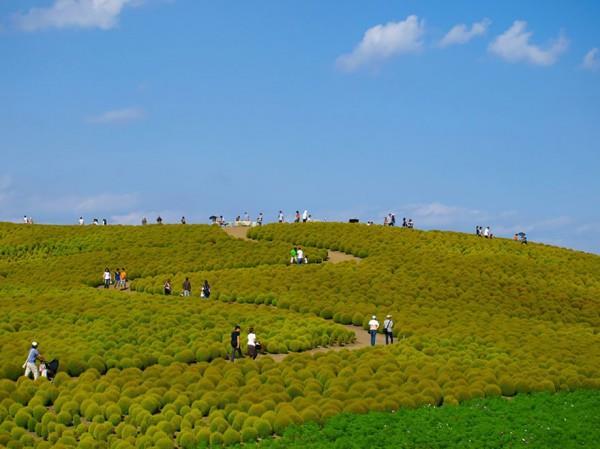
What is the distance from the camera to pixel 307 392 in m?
30.9

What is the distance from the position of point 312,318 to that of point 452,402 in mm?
16110

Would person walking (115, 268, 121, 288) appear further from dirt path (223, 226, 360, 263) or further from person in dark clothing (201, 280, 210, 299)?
dirt path (223, 226, 360, 263)

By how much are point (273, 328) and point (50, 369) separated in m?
11.5

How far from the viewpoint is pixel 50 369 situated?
113 ft

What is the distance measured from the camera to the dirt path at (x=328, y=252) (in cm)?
6712

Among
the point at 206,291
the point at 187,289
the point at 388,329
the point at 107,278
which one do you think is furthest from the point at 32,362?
the point at 107,278

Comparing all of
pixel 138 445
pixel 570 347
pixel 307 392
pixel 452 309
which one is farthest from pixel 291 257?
pixel 138 445

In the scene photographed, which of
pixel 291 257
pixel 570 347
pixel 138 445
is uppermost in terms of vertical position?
pixel 291 257

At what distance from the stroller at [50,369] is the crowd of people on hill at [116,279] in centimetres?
2445

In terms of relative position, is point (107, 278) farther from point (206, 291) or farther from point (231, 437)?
point (231, 437)

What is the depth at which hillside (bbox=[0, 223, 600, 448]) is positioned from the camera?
29.5 meters

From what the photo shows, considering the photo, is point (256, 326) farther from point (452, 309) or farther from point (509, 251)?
point (509, 251)

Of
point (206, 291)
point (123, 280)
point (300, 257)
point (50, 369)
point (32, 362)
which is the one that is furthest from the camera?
point (300, 257)

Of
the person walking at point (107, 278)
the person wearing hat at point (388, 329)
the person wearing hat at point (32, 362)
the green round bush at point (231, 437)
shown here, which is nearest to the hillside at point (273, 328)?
the green round bush at point (231, 437)
